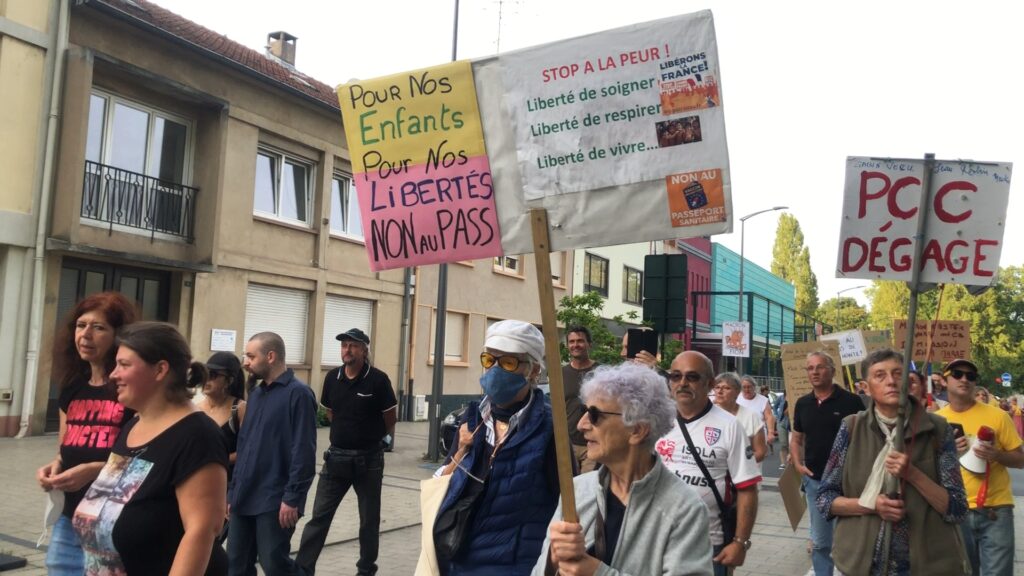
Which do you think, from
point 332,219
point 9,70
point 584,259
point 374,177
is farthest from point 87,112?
point 584,259

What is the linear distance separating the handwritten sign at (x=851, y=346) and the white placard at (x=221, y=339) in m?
11.3

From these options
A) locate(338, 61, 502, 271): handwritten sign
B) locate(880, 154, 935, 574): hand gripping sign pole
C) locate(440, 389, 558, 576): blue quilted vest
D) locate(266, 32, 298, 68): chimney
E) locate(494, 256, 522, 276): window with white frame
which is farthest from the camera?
locate(494, 256, 522, 276): window with white frame

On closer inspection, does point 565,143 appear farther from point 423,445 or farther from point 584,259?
point 584,259

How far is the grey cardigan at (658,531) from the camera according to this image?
2814mm

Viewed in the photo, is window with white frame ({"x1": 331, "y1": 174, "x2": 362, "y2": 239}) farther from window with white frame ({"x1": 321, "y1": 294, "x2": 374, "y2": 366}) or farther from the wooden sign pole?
the wooden sign pole

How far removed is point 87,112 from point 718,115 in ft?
48.2

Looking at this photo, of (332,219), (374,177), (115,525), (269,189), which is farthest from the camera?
(332,219)

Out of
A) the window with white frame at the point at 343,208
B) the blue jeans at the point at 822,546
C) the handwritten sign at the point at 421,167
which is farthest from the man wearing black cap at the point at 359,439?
the window with white frame at the point at 343,208

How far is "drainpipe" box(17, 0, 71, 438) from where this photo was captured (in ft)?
48.9

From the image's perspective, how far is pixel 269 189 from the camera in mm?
20406

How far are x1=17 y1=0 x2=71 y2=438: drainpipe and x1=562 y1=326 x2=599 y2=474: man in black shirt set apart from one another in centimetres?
1111

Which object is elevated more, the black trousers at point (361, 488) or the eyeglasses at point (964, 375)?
the eyeglasses at point (964, 375)

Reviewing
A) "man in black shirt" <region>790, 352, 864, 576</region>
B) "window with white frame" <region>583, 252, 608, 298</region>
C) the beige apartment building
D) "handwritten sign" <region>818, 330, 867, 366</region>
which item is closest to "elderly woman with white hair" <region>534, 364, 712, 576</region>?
"man in black shirt" <region>790, 352, 864, 576</region>

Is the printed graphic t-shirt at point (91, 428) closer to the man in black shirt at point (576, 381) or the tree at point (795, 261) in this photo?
the man in black shirt at point (576, 381)
